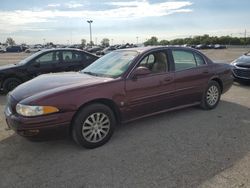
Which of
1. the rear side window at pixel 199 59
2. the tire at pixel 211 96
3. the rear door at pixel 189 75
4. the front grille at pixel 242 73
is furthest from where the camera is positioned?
the front grille at pixel 242 73

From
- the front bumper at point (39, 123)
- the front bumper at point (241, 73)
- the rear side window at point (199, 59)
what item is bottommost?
the front bumper at point (39, 123)

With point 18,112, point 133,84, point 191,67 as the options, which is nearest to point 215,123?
point 191,67

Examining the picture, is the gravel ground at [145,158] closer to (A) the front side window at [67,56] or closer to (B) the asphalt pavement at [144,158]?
(B) the asphalt pavement at [144,158]

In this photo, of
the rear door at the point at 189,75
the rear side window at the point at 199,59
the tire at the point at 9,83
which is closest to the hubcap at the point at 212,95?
the rear door at the point at 189,75

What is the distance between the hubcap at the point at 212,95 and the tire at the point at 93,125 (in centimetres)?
270

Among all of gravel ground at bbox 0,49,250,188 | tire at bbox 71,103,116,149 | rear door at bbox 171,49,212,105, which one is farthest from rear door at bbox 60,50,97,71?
tire at bbox 71,103,116,149

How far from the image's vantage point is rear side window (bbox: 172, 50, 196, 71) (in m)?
5.42

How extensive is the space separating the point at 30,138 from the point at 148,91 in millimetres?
2119

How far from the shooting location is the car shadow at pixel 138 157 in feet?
10.8

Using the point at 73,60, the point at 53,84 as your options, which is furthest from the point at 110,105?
the point at 73,60

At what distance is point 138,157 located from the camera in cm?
384

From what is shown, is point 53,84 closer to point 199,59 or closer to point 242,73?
point 199,59

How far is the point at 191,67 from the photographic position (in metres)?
5.71

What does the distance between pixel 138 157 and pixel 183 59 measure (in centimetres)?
264
